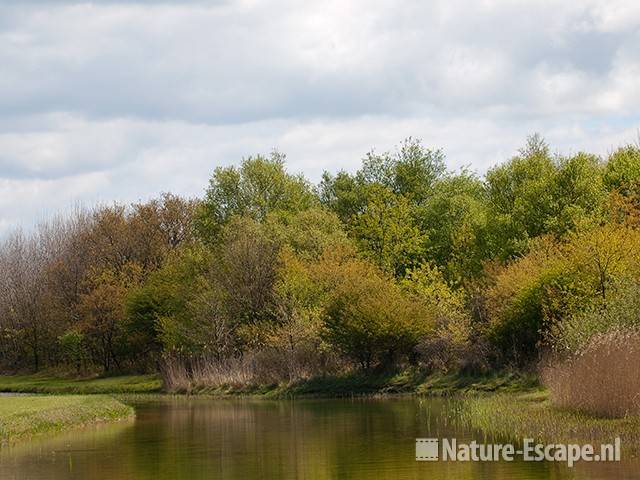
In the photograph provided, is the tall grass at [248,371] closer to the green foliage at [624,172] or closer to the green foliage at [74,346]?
the green foliage at [74,346]

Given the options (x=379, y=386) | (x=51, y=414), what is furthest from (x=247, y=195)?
(x=51, y=414)

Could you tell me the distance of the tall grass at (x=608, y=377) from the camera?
3109 cm

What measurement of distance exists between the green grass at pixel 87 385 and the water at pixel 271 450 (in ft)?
82.8

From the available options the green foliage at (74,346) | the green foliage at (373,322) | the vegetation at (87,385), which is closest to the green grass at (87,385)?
the vegetation at (87,385)

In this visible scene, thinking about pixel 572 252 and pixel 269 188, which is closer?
pixel 572 252

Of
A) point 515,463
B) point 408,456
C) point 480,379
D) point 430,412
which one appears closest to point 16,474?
point 408,456

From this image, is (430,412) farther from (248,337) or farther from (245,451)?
(248,337)

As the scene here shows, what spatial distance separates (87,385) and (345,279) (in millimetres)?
26112

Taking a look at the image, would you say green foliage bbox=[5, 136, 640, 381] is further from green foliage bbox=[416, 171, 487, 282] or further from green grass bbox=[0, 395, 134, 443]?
green grass bbox=[0, 395, 134, 443]

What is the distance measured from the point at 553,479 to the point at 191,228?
3001 inches

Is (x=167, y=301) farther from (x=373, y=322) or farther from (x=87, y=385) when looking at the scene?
(x=373, y=322)

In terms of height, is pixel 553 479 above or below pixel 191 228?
below

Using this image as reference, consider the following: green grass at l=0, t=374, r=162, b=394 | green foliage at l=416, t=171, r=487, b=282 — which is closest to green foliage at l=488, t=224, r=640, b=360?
green foliage at l=416, t=171, r=487, b=282

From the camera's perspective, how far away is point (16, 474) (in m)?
27.9
